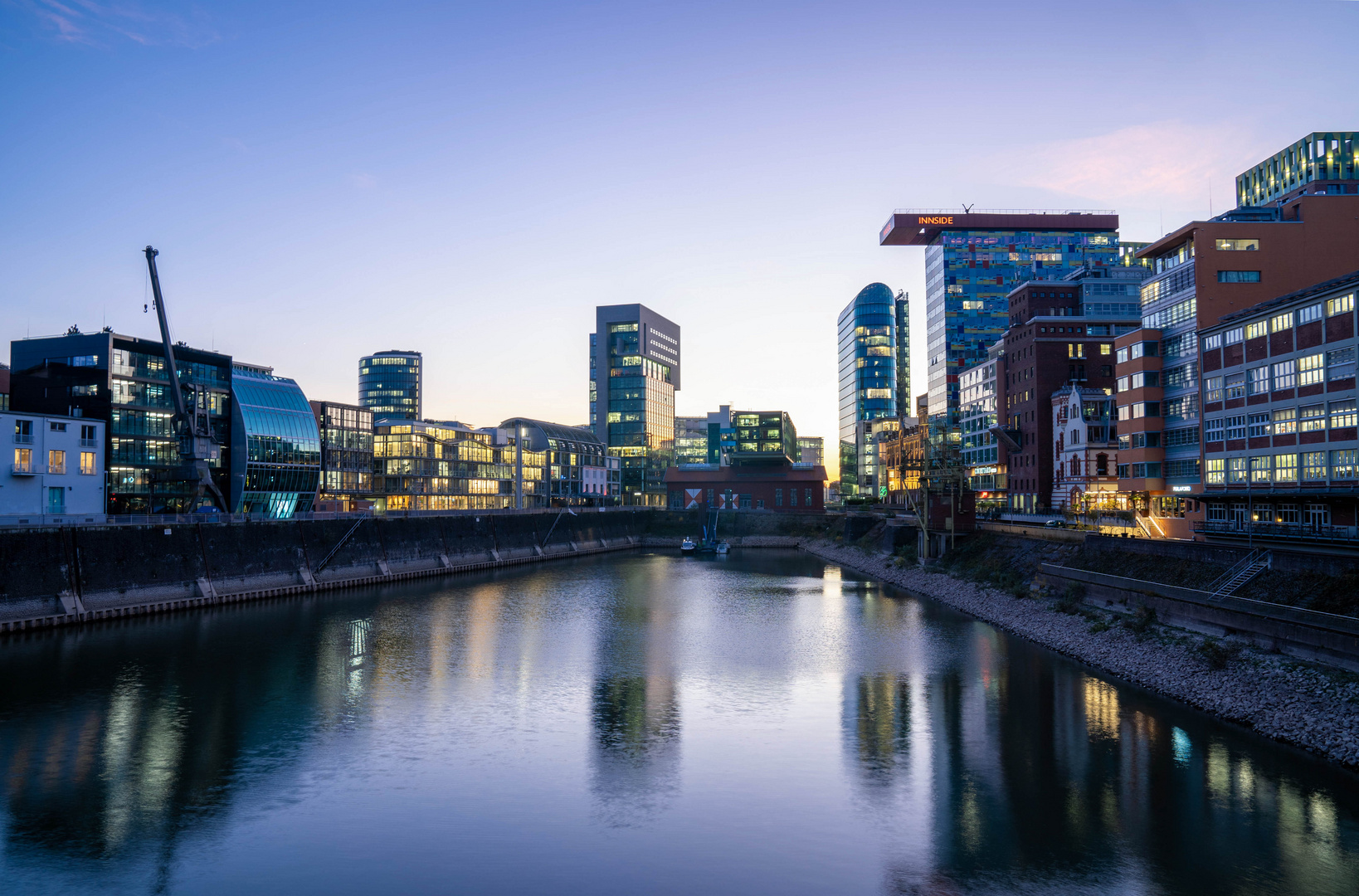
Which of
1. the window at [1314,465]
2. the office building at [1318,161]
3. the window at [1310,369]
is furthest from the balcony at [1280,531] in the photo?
the office building at [1318,161]

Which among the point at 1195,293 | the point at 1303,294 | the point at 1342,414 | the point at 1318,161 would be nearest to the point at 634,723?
the point at 1342,414

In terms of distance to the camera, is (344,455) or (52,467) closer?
(52,467)

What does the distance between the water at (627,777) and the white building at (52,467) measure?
24.4 meters

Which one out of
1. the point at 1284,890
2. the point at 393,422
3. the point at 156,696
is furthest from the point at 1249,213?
the point at 393,422

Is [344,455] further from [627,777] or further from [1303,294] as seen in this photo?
[1303,294]

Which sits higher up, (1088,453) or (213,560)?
(1088,453)

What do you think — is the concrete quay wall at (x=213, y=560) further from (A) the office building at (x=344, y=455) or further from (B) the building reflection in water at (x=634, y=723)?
(B) the building reflection in water at (x=634, y=723)

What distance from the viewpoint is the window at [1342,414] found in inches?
2004

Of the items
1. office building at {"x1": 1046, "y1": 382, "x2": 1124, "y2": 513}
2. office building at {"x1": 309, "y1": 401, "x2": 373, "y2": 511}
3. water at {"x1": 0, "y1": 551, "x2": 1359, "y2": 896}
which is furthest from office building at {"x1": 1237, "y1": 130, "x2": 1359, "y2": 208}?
office building at {"x1": 309, "y1": 401, "x2": 373, "y2": 511}

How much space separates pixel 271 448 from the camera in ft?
336

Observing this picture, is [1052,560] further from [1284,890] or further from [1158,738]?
[1284,890]

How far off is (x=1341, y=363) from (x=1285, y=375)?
5401 millimetres

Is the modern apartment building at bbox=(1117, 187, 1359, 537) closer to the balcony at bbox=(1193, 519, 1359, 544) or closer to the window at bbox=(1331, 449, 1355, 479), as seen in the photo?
the balcony at bbox=(1193, 519, 1359, 544)

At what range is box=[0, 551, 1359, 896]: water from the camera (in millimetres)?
23531
